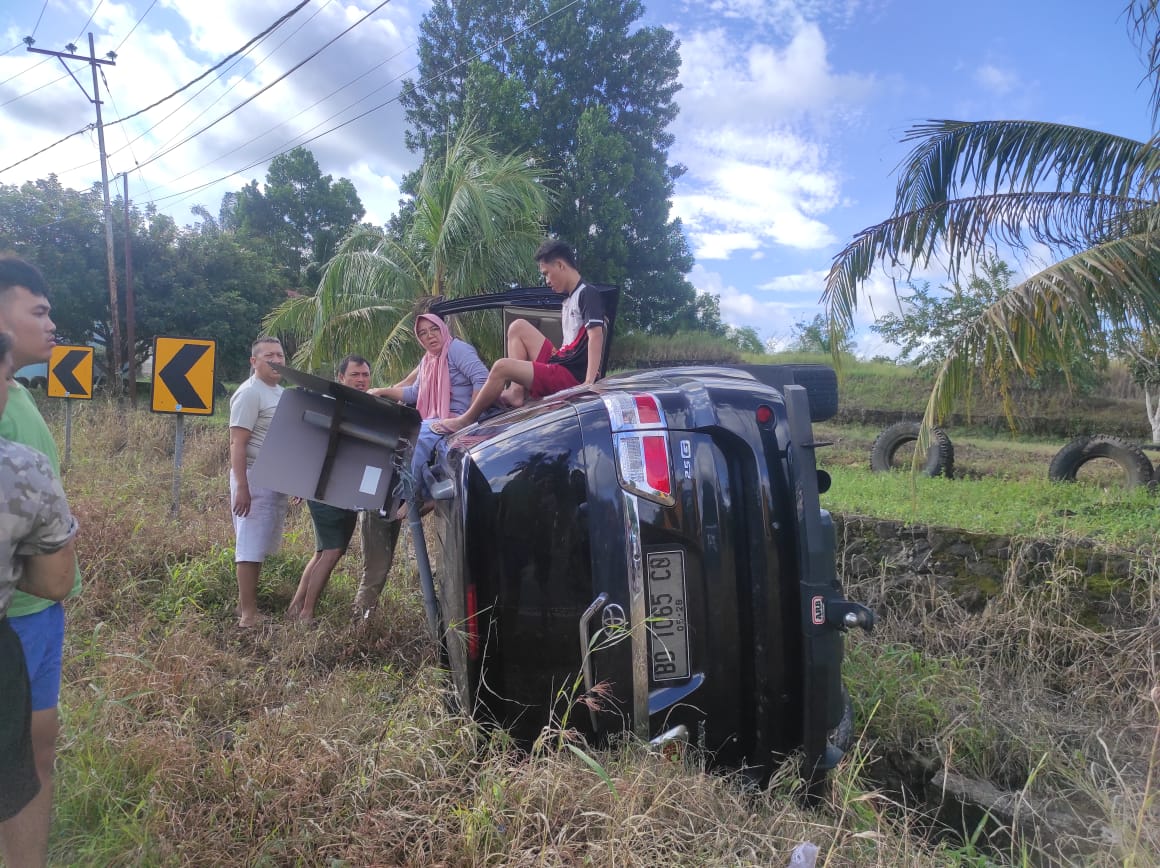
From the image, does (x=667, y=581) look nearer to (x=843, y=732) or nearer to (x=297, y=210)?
(x=843, y=732)

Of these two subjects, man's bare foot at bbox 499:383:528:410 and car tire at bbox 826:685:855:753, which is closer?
car tire at bbox 826:685:855:753

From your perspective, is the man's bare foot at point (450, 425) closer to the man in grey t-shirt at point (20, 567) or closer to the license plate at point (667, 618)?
the license plate at point (667, 618)

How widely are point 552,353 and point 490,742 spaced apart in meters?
2.21

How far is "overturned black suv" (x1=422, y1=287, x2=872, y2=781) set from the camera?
2.41 m

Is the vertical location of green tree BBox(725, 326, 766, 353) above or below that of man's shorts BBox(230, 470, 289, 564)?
above

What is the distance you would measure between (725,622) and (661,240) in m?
22.6

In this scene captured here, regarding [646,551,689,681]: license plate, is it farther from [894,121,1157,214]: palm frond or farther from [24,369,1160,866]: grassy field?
[894,121,1157,214]: palm frond

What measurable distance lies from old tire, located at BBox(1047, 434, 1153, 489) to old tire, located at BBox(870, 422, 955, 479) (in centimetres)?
133

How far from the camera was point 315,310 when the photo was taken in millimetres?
12227

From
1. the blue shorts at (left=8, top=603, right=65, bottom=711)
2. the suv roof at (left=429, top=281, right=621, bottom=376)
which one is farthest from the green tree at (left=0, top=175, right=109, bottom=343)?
the blue shorts at (left=8, top=603, right=65, bottom=711)

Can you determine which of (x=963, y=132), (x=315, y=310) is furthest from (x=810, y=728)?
(x=315, y=310)

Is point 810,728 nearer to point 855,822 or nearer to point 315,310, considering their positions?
point 855,822

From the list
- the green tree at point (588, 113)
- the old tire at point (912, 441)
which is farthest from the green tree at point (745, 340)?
the old tire at point (912, 441)

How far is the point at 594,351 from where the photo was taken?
382 cm
